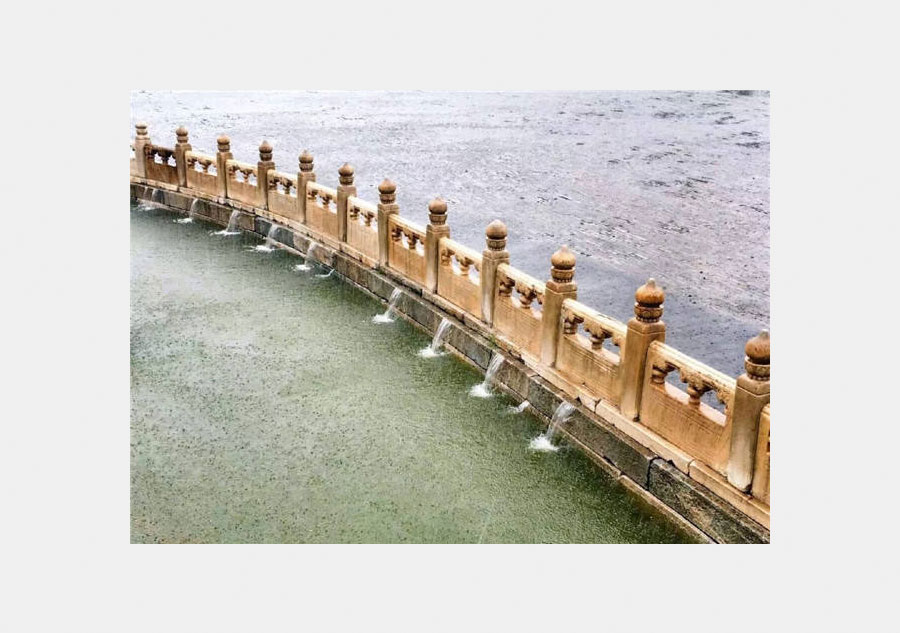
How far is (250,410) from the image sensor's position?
360 inches

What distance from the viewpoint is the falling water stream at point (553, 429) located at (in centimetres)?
844

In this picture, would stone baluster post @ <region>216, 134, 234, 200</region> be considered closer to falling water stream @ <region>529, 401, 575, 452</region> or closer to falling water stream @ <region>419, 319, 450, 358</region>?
falling water stream @ <region>419, 319, 450, 358</region>

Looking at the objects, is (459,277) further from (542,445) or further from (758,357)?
(758,357)

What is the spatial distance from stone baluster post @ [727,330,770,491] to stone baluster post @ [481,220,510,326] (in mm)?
3804

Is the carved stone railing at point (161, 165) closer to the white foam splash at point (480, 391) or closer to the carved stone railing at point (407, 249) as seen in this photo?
the carved stone railing at point (407, 249)

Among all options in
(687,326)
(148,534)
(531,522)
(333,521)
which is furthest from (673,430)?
(687,326)

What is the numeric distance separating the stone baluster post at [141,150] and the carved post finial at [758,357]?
15952 millimetres

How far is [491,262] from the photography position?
32.3 ft

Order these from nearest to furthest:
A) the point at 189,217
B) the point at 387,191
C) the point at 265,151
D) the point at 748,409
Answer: the point at 748,409 < the point at 387,191 < the point at 265,151 < the point at 189,217

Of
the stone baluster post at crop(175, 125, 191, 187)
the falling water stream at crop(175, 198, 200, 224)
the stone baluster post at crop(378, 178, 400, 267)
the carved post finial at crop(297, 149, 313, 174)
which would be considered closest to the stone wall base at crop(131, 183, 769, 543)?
the stone baluster post at crop(378, 178, 400, 267)

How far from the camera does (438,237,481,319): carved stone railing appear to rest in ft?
34.4

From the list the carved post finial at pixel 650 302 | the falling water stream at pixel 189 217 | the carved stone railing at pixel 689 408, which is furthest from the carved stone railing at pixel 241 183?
the carved stone railing at pixel 689 408

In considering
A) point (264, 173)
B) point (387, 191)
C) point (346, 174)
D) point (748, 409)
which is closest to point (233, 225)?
point (264, 173)

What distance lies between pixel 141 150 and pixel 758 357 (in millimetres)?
16135
